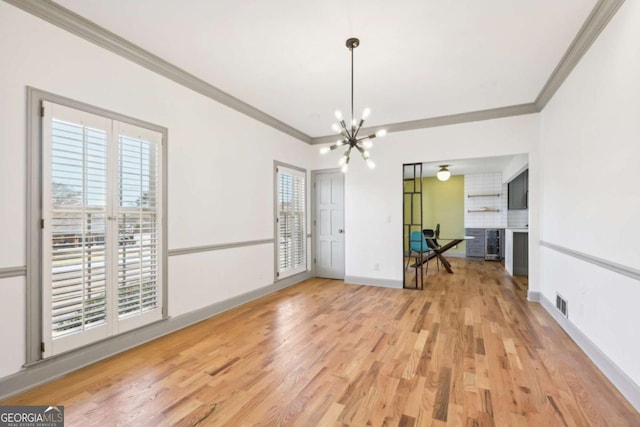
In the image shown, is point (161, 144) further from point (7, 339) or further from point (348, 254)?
point (348, 254)

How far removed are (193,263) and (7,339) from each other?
1.57m

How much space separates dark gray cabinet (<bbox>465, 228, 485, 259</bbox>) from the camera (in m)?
8.20

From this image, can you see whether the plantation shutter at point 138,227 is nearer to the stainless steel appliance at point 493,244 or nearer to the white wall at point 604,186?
the white wall at point 604,186

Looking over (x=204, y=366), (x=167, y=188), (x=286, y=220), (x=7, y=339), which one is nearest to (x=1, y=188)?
(x=7, y=339)

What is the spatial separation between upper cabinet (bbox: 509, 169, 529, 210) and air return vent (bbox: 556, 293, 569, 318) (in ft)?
10.2

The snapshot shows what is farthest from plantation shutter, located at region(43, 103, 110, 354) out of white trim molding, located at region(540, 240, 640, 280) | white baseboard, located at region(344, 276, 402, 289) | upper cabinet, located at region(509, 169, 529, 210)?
upper cabinet, located at region(509, 169, 529, 210)

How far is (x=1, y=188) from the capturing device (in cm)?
201

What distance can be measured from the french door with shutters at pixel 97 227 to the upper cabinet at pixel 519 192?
656 cm

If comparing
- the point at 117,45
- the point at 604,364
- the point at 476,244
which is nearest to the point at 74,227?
the point at 117,45

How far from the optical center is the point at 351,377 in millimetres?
2260

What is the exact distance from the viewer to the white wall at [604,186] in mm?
1955

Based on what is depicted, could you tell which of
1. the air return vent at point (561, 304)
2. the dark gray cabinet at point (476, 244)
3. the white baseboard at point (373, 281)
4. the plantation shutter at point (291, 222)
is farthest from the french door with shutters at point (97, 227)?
the dark gray cabinet at point (476, 244)

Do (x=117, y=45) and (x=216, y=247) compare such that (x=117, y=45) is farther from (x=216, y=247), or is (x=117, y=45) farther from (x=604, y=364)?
(x=604, y=364)

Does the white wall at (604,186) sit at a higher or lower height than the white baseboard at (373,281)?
higher
